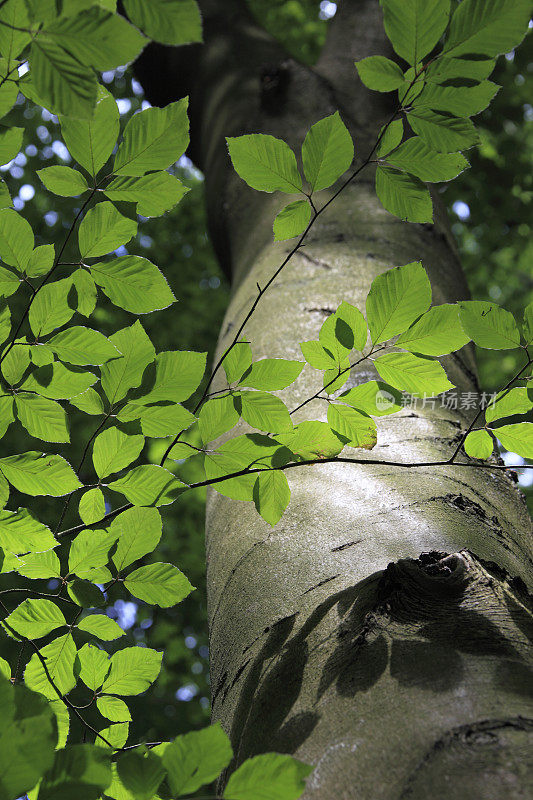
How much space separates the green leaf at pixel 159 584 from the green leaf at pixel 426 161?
0.64 m

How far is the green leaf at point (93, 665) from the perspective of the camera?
85cm

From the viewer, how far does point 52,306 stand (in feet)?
2.62

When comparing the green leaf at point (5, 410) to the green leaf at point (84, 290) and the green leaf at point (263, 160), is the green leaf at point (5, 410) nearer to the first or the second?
the green leaf at point (84, 290)

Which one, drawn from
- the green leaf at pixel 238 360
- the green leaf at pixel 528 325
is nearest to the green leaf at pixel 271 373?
the green leaf at pixel 238 360

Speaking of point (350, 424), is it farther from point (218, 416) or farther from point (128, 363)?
point (128, 363)

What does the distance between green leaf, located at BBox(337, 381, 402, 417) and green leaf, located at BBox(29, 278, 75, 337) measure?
41 cm

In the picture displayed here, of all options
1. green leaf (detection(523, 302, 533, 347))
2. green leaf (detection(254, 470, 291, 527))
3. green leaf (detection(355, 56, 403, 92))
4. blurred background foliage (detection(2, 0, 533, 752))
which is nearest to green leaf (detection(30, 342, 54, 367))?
green leaf (detection(254, 470, 291, 527))

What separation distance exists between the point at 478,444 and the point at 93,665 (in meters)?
0.66

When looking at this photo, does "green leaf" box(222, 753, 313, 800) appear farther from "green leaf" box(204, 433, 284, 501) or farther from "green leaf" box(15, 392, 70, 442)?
"green leaf" box(15, 392, 70, 442)

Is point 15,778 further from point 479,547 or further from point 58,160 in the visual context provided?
point 58,160

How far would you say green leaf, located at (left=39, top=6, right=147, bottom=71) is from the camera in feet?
1.57

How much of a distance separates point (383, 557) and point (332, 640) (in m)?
0.12

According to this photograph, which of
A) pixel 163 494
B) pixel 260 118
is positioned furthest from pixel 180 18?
pixel 260 118

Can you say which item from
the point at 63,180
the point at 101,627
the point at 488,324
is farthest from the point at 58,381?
the point at 488,324
